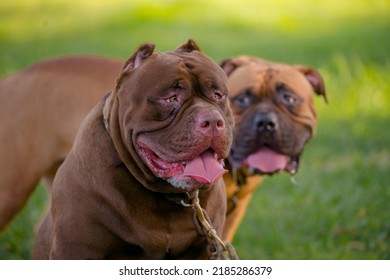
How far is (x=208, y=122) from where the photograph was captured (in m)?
3.44

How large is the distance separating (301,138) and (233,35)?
4493mm

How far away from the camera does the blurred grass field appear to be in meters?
6.00

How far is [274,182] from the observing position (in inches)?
287

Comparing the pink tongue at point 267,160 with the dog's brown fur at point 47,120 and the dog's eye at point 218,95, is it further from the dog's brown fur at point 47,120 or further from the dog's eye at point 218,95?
the dog's eye at point 218,95

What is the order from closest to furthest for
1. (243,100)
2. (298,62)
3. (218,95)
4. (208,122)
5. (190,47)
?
(208,122) < (218,95) < (190,47) < (243,100) < (298,62)

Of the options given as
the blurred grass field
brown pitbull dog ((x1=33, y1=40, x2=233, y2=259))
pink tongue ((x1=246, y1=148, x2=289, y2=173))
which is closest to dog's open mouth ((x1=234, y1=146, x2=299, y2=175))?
pink tongue ((x1=246, y1=148, x2=289, y2=173))

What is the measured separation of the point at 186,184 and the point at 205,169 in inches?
3.9

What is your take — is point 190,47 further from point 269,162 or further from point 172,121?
point 269,162

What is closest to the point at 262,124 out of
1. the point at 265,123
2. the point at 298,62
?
the point at 265,123

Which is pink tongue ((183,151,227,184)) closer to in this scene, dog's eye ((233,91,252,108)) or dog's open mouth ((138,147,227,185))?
dog's open mouth ((138,147,227,185))

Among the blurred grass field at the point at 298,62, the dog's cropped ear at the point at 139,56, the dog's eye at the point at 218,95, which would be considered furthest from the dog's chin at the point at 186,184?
the blurred grass field at the point at 298,62

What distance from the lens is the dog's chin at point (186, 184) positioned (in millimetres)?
3494

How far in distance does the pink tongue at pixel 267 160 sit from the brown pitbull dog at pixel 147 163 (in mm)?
1307
